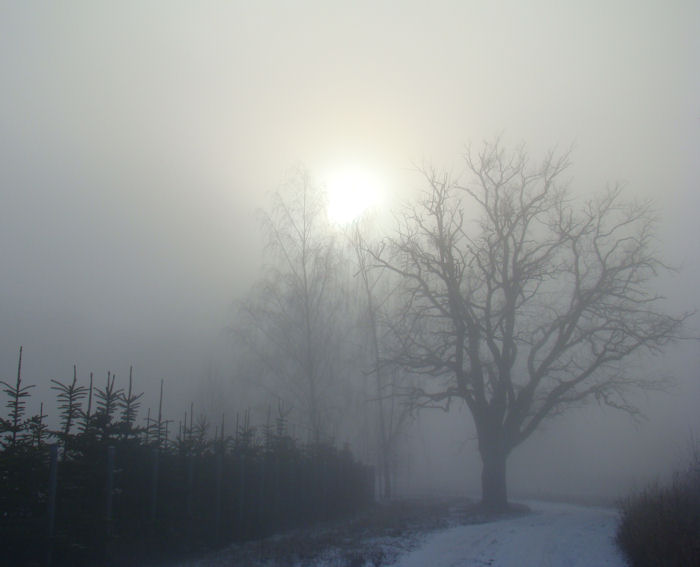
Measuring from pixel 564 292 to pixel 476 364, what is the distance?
16.8 feet

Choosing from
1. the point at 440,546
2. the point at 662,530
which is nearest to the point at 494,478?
the point at 440,546

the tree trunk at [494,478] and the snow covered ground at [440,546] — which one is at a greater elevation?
the tree trunk at [494,478]

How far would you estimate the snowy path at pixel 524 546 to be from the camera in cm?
1138

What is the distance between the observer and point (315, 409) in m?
33.8

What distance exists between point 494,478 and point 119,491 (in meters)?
15.1

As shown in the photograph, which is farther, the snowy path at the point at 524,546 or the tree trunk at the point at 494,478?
the tree trunk at the point at 494,478

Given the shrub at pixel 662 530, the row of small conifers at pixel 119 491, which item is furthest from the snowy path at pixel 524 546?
the row of small conifers at pixel 119 491

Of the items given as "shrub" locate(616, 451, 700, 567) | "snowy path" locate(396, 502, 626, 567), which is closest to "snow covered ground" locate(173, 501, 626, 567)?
"snowy path" locate(396, 502, 626, 567)

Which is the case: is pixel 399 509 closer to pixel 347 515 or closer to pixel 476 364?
pixel 347 515

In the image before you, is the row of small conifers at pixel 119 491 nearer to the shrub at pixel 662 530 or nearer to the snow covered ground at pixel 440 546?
the snow covered ground at pixel 440 546

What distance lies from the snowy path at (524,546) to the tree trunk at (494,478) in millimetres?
5698

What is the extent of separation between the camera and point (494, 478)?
23.6 metres

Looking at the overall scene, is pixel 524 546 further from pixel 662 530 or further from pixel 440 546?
pixel 662 530

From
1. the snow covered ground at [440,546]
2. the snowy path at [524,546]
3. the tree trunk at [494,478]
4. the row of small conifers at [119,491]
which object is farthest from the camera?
the tree trunk at [494,478]
